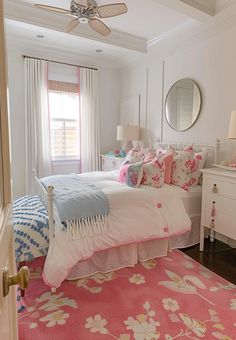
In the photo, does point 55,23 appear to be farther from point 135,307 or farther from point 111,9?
point 135,307

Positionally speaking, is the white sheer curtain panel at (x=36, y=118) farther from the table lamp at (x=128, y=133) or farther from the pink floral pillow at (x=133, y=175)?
the pink floral pillow at (x=133, y=175)

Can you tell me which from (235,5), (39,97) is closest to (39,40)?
(39,97)

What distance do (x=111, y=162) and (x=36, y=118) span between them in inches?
60.0

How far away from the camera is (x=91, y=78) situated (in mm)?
4574

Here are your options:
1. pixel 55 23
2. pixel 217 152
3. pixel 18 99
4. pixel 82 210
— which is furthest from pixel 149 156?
pixel 18 99

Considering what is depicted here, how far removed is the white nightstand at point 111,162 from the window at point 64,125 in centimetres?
53

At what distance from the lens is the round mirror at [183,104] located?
10.7ft

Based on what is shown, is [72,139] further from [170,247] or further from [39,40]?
[170,247]

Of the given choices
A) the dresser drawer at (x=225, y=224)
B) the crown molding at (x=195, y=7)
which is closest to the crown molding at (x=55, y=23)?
the crown molding at (x=195, y=7)

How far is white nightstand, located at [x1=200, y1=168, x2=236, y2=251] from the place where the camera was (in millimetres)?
2285

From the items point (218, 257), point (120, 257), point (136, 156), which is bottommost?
point (218, 257)

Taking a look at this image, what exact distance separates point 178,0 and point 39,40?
91.9 inches

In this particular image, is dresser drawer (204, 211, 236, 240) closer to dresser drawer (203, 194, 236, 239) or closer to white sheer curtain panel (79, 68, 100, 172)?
dresser drawer (203, 194, 236, 239)

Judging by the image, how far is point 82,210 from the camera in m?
2.02
